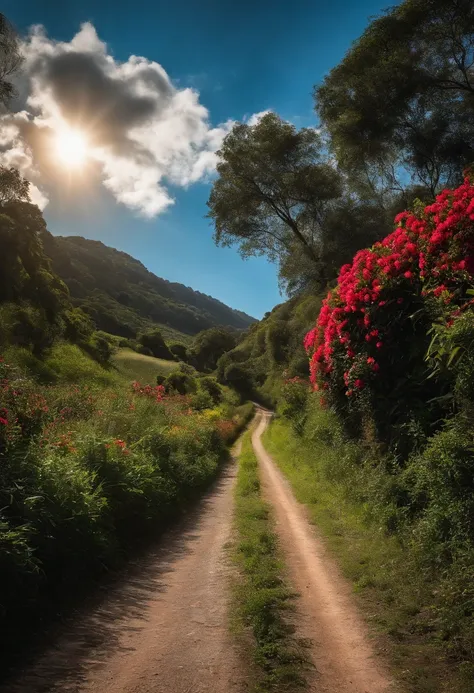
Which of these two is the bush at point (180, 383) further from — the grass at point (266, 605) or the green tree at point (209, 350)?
the green tree at point (209, 350)

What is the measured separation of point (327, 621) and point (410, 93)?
54.8 ft

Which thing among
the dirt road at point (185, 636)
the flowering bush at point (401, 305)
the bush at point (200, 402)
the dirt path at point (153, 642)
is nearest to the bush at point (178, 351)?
the bush at point (200, 402)

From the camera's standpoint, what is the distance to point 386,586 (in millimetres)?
5645

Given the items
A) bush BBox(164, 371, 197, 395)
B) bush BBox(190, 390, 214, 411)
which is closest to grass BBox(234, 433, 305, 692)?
bush BBox(190, 390, 214, 411)

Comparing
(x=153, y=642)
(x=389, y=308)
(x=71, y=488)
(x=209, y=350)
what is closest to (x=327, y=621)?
(x=153, y=642)

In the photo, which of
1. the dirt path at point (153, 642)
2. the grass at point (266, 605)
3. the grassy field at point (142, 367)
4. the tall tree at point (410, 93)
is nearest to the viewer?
the dirt path at point (153, 642)

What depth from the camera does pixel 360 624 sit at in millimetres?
4875

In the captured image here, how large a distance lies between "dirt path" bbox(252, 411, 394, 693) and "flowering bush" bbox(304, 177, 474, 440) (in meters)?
2.94

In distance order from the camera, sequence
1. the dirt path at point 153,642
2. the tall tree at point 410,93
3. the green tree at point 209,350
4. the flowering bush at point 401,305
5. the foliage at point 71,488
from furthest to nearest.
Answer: the green tree at point 209,350
the tall tree at point 410,93
the flowering bush at point 401,305
the foliage at point 71,488
the dirt path at point 153,642

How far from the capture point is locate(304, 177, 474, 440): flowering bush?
7312 mm

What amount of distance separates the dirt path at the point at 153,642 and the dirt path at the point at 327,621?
2.91ft

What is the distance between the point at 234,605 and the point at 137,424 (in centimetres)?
808

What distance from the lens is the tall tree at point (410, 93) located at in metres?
13.9

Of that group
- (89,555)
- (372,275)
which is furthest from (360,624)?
(372,275)
